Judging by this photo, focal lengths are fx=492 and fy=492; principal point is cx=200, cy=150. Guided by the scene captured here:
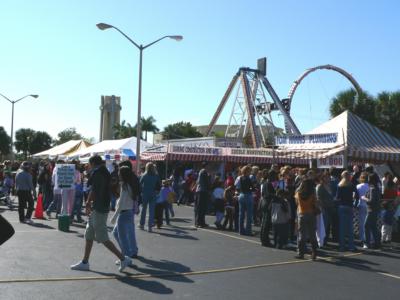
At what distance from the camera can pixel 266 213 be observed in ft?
37.0

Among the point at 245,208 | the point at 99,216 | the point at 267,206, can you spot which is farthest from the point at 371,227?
the point at 99,216

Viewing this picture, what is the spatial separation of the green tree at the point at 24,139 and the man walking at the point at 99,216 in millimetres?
97533

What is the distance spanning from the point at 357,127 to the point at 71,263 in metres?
16.0

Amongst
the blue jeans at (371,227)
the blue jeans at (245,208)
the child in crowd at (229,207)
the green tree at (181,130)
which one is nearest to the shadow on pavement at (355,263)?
the blue jeans at (371,227)

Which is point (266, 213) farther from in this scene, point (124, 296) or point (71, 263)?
point (124, 296)

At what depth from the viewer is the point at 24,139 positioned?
338 ft

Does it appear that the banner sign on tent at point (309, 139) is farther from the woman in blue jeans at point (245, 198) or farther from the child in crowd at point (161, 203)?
the woman in blue jeans at point (245, 198)

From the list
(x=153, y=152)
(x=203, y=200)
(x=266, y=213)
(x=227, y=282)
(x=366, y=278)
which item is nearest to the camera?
(x=227, y=282)

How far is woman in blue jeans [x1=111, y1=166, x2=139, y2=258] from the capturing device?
868 centimetres

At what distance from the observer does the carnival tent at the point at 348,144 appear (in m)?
19.3

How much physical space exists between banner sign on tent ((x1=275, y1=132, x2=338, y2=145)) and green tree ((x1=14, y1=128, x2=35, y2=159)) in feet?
282

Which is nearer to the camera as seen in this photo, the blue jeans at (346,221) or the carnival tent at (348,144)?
the blue jeans at (346,221)

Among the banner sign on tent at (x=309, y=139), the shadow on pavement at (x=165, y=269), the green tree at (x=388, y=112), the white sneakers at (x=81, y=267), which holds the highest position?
the green tree at (x=388, y=112)

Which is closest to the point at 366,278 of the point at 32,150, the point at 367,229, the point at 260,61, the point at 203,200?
the point at 367,229
